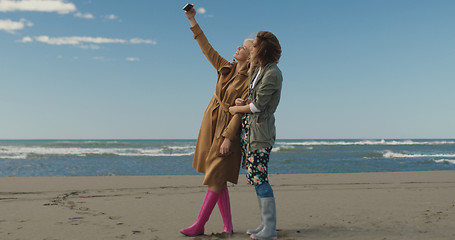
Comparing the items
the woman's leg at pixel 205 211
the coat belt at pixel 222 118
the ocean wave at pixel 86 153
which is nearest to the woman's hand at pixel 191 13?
the coat belt at pixel 222 118

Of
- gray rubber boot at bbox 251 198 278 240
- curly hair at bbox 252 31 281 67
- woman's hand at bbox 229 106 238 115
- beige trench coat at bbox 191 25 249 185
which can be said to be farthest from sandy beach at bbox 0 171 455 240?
curly hair at bbox 252 31 281 67

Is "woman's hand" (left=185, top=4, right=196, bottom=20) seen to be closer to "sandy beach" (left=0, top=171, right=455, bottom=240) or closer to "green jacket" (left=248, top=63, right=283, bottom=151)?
"green jacket" (left=248, top=63, right=283, bottom=151)

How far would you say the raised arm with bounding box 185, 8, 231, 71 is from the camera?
3.44 m

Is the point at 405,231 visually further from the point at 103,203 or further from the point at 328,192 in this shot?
the point at 103,203

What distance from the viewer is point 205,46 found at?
3498 millimetres

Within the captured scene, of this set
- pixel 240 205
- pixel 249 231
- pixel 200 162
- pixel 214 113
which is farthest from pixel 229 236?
pixel 240 205

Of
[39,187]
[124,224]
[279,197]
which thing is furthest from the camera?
[39,187]

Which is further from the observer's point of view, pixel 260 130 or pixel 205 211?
pixel 205 211

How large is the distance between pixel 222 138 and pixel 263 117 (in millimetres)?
433

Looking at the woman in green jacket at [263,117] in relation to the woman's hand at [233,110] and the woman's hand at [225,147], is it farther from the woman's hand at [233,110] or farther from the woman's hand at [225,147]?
the woman's hand at [225,147]

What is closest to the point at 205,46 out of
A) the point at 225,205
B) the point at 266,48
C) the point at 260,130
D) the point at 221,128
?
the point at 266,48

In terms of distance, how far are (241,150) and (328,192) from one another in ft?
10.5

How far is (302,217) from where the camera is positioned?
416cm

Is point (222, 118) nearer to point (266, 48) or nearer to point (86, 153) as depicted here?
point (266, 48)
